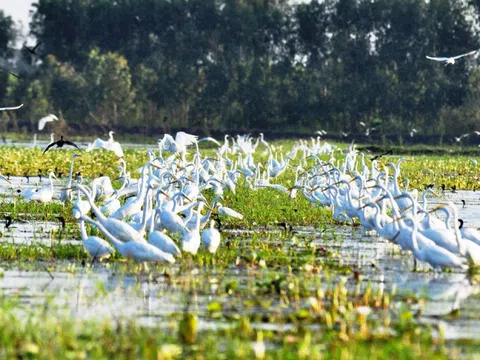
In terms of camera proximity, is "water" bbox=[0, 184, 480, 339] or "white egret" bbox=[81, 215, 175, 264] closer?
"water" bbox=[0, 184, 480, 339]

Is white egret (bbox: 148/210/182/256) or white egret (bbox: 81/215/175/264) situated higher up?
white egret (bbox: 148/210/182/256)

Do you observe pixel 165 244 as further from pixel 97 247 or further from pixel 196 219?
pixel 196 219

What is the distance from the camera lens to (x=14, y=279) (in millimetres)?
12078

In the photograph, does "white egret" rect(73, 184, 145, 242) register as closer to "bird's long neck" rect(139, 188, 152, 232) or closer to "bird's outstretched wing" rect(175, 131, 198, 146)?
"bird's long neck" rect(139, 188, 152, 232)

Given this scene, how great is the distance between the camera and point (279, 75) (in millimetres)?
71500

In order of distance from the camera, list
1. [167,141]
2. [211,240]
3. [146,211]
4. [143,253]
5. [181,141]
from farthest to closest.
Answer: [167,141] → [181,141] → [146,211] → [211,240] → [143,253]

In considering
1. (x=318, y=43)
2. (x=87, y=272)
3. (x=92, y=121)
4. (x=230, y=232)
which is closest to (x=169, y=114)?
(x=92, y=121)

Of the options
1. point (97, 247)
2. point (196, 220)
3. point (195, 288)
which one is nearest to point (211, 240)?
point (97, 247)

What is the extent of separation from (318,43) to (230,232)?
58.4 meters

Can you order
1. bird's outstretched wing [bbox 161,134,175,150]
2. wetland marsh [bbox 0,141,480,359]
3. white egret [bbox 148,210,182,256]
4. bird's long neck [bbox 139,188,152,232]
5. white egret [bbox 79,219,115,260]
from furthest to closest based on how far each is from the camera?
bird's outstretched wing [bbox 161,134,175,150] → bird's long neck [bbox 139,188,152,232] → white egret [bbox 79,219,115,260] → white egret [bbox 148,210,182,256] → wetland marsh [bbox 0,141,480,359]

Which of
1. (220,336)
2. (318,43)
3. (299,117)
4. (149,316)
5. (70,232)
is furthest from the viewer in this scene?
(318,43)

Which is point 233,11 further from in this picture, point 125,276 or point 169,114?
point 125,276

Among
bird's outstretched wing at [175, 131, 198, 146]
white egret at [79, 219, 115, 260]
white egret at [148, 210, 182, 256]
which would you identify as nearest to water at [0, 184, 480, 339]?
white egret at [79, 219, 115, 260]

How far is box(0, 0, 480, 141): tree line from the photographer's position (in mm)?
67125
